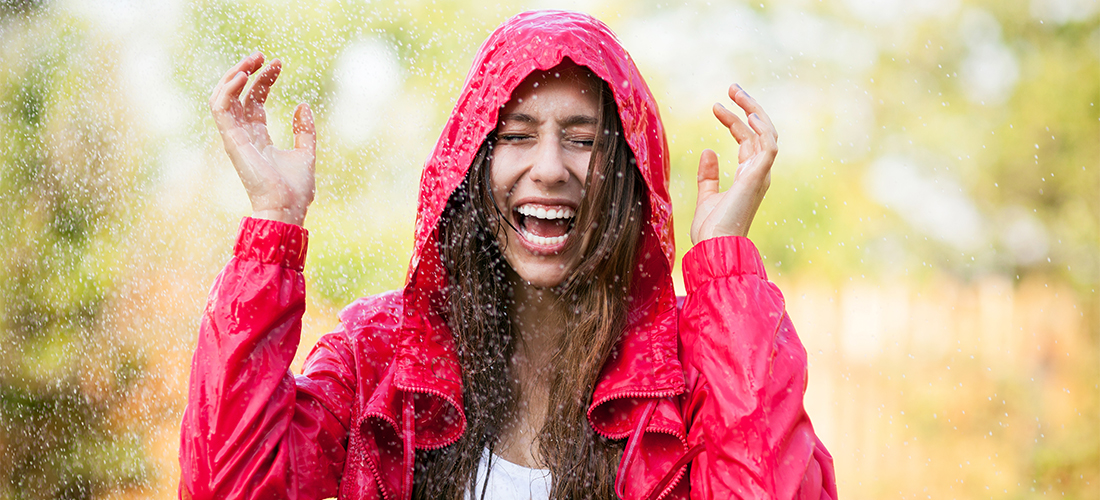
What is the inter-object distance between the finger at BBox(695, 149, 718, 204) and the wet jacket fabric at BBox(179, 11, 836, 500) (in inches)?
4.5

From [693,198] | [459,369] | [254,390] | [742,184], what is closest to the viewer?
[254,390]

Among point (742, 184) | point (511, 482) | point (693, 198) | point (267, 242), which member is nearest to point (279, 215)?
point (267, 242)

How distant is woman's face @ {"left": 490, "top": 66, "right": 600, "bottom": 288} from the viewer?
225 cm

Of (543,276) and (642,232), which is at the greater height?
(642,232)

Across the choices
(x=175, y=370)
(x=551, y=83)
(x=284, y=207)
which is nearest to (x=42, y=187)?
(x=175, y=370)

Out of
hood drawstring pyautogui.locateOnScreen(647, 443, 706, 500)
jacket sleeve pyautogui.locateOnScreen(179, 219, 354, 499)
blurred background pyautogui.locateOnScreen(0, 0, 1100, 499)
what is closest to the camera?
jacket sleeve pyautogui.locateOnScreen(179, 219, 354, 499)

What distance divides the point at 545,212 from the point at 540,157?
137 mm

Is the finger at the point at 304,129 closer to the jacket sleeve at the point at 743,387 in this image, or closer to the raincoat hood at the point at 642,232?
the raincoat hood at the point at 642,232

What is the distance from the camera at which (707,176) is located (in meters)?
2.38

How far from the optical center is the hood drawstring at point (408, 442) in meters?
2.20

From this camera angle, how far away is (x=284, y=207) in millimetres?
2137

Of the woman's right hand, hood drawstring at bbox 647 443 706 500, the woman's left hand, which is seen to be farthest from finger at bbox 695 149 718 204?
the woman's right hand

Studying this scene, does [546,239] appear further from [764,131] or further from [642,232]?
[764,131]

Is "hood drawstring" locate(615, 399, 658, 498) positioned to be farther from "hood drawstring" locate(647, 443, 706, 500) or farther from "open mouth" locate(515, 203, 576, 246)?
"open mouth" locate(515, 203, 576, 246)
